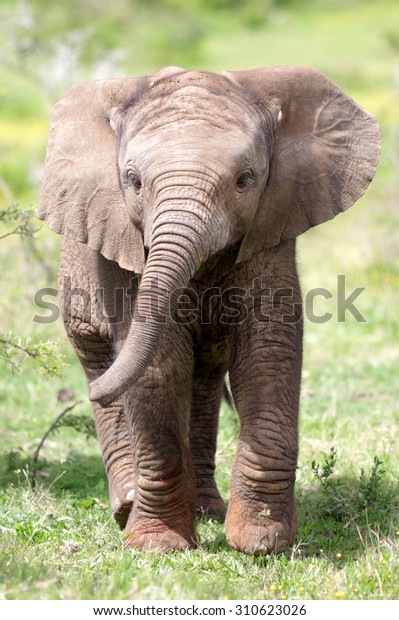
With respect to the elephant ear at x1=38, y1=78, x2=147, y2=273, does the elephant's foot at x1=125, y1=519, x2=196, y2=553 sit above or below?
below

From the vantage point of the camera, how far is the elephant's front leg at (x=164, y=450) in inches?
225

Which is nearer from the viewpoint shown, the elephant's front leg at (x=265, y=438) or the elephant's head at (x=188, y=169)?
the elephant's head at (x=188, y=169)

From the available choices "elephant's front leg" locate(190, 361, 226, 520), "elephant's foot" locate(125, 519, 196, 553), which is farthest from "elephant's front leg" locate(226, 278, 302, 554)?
"elephant's front leg" locate(190, 361, 226, 520)

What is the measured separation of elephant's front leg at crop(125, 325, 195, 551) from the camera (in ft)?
18.7

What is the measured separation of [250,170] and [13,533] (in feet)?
7.28

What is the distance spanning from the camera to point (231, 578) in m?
5.32

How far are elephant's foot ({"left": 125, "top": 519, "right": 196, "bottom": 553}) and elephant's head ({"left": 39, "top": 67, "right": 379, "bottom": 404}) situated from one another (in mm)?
1228

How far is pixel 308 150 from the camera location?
596 cm

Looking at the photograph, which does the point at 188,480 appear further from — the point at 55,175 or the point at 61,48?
the point at 61,48

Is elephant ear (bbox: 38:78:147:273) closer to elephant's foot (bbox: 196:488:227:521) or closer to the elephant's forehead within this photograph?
the elephant's forehead

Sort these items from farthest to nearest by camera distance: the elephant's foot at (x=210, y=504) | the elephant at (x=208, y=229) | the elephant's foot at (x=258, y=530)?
the elephant's foot at (x=210, y=504)
the elephant's foot at (x=258, y=530)
the elephant at (x=208, y=229)

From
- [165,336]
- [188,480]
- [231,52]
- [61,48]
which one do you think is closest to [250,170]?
[165,336]

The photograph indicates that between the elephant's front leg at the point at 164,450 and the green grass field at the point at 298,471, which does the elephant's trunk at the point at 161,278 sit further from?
the green grass field at the point at 298,471

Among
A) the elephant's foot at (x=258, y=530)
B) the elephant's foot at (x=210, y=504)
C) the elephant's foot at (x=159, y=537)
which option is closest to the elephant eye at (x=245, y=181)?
the elephant's foot at (x=258, y=530)
